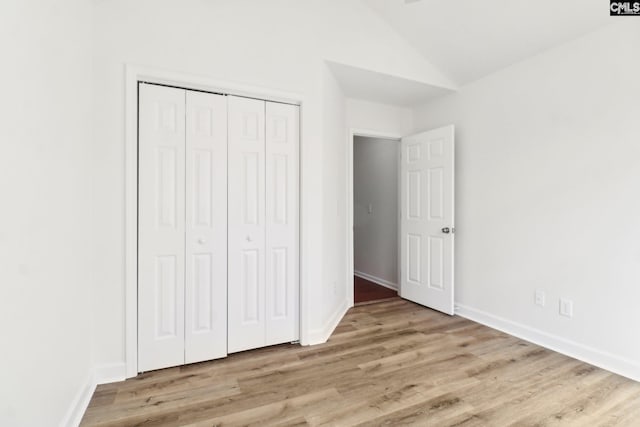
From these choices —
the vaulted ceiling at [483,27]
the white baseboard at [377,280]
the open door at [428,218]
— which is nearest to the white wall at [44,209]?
the vaulted ceiling at [483,27]

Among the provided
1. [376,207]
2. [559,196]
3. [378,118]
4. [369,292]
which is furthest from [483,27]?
[369,292]

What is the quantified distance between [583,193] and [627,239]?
0.42 m

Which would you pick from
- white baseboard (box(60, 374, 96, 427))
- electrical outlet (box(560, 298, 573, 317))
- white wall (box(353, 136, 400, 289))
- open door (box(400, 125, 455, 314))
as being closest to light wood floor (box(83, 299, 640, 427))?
white baseboard (box(60, 374, 96, 427))

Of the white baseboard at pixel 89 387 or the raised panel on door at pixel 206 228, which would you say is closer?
the white baseboard at pixel 89 387

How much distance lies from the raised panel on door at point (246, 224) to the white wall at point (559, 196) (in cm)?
225

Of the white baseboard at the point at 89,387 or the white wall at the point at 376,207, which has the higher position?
the white wall at the point at 376,207

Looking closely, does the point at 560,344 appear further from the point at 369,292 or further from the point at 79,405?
the point at 79,405

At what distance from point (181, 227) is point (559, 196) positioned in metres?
3.03

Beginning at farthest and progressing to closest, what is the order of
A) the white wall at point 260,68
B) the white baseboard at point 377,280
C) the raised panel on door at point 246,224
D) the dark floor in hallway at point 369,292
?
the white baseboard at point 377,280, the dark floor in hallway at point 369,292, the raised panel on door at point 246,224, the white wall at point 260,68

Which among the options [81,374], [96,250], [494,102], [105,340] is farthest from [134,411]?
[494,102]

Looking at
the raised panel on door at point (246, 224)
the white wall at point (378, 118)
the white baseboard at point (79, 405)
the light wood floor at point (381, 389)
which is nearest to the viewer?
the white baseboard at point (79, 405)

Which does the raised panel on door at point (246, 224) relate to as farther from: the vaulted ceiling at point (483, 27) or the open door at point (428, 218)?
the open door at point (428, 218)

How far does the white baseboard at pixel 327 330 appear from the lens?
2.59 metres

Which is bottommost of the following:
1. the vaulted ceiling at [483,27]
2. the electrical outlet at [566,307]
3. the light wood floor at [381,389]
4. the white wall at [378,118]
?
the light wood floor at [381,389]
